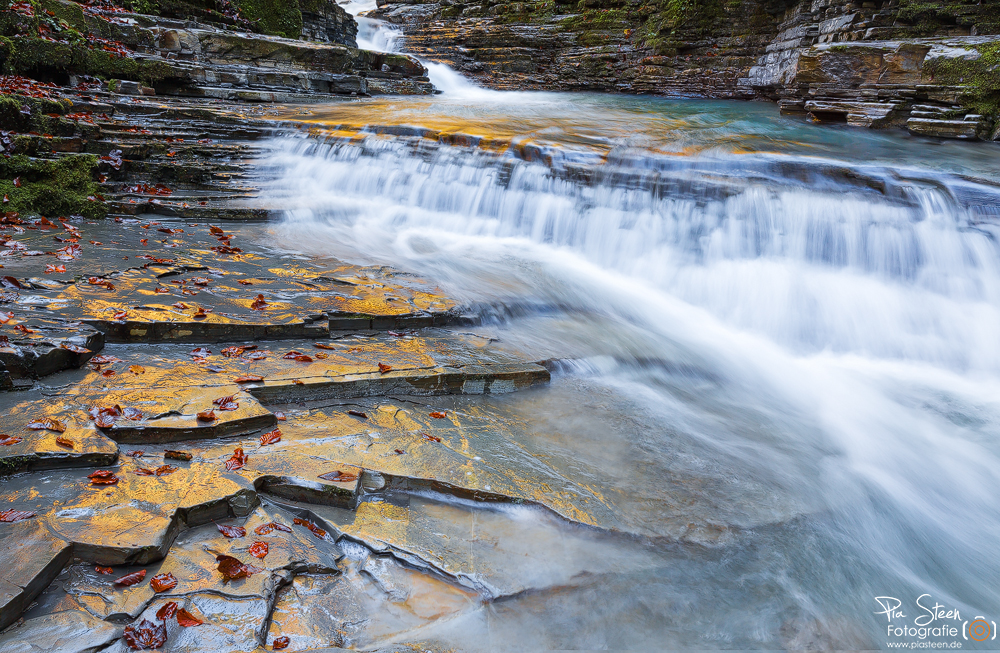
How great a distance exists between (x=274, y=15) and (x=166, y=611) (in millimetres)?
17400

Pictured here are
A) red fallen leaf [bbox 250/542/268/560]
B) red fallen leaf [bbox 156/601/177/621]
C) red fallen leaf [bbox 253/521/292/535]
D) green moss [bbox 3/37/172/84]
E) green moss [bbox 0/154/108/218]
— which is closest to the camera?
red fallen leaf [bbox 156/601/177/621]

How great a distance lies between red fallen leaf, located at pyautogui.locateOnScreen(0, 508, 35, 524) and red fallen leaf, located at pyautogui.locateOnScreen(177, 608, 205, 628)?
2.54 ft

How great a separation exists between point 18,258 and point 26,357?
7.35ft

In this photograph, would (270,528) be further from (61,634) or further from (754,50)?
(754,50)

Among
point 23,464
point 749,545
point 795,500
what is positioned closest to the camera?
point 23,464

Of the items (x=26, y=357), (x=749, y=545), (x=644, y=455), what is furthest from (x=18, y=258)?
(x=749, y=545)

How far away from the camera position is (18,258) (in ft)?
15.5

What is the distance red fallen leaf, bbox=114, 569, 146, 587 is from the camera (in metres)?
2.10

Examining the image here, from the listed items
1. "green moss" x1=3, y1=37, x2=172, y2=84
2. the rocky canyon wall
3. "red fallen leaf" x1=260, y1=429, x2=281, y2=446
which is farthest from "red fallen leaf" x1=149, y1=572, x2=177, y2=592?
the rocky canyon wall

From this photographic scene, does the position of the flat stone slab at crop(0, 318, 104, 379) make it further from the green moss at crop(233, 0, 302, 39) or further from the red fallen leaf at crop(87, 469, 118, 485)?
the green moss at crop(233, 0, 302, 39)

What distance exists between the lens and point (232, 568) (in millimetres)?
2256

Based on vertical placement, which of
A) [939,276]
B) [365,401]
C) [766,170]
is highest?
[766,170]

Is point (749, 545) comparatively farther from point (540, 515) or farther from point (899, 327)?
point (899, 327)

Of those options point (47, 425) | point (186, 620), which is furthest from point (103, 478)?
point (186, 620)
